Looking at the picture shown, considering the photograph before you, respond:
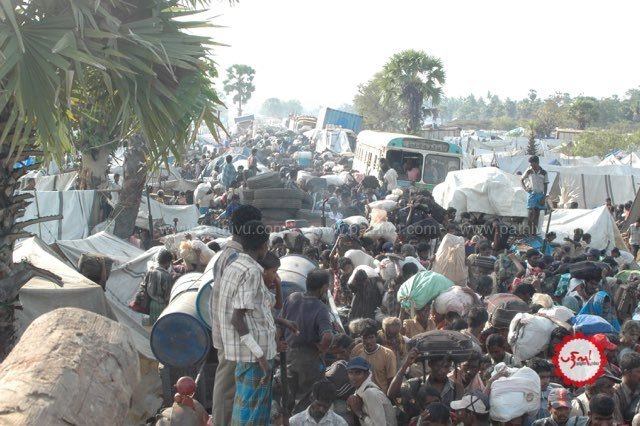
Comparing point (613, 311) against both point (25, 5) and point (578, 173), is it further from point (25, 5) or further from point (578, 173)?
point (578, 173)

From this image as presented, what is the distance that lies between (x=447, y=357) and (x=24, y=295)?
382 centimetres

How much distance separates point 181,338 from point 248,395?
1443 mm

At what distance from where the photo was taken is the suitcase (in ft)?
18.6

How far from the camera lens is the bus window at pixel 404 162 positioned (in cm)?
2008

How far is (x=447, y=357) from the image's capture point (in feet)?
18.6

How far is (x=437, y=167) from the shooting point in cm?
1994

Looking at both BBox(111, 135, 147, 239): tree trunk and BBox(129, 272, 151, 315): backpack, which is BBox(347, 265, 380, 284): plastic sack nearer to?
BBox(129, 272, 151, 315): backpack

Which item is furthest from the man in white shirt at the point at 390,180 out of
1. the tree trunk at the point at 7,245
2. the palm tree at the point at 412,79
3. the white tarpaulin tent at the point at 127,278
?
the palm tree at the point at 412,79

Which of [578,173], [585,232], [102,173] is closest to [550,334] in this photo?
[585,232]

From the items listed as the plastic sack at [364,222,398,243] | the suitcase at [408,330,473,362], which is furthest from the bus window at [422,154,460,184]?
the suitcase at [408,330,473,362]

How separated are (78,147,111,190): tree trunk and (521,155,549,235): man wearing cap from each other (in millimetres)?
9373

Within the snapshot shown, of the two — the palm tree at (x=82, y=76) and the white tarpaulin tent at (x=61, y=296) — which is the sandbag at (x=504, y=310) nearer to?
the palm tree at (x=82, y=76)

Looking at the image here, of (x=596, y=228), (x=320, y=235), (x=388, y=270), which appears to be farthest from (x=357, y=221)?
(x=596, y=228)
